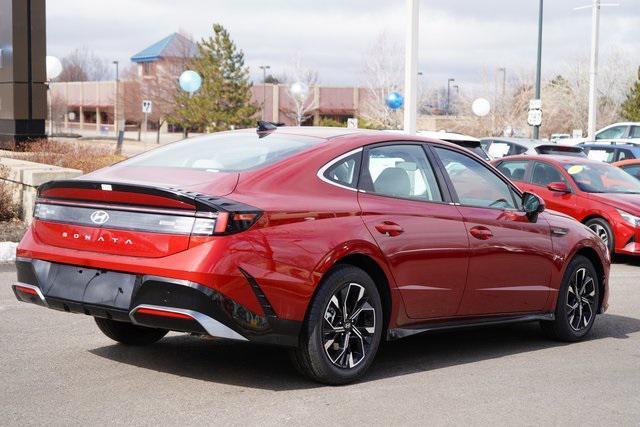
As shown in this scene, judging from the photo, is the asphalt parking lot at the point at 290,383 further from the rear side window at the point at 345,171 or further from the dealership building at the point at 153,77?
the dealership building at the point at 153,77

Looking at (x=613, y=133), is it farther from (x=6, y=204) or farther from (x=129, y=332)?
(x=129, y=332)

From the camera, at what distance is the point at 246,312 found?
18.3 feet

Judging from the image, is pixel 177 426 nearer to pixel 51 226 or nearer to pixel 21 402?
pixel 21 402

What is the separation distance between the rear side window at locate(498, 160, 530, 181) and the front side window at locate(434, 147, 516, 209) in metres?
8.43

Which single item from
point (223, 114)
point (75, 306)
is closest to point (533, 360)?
point (75, 306)

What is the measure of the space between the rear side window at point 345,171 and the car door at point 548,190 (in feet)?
29.0

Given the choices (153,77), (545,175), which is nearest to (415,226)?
(545,175)

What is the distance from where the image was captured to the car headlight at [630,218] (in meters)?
13.9

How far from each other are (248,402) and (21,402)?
1.24 m

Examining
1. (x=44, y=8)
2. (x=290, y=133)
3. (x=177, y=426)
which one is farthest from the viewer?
(x=44, y=8)

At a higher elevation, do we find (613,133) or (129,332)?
(613,133)

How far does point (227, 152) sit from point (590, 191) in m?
9.37

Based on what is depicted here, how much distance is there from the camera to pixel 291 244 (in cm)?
571

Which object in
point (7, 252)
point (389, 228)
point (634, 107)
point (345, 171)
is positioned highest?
point (634, 107)
